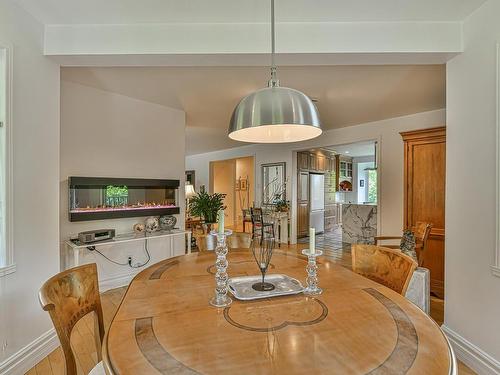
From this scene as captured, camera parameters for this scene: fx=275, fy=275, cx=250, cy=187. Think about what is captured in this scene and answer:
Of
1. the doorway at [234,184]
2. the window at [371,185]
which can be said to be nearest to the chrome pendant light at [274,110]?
the doorway at [234,184]

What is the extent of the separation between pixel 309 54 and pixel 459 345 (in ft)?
8.23

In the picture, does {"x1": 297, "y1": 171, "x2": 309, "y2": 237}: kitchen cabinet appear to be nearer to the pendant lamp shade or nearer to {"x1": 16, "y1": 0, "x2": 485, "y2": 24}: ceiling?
{"x1": 16, "y1": 0, "x2": 485, "y2": 24}: ceiling

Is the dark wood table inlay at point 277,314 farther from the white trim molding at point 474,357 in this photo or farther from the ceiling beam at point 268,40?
the ceiling beam at point 268,40

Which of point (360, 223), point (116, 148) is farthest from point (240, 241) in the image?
point (360, 223)

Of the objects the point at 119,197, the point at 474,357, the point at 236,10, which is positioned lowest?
the point at 474,357

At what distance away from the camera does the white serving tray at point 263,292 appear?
135cm

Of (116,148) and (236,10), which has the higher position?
(236,10)

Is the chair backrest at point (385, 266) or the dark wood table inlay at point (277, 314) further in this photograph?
the chair backrest at point (385, 266)

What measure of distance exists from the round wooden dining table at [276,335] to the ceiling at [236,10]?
1.84 m

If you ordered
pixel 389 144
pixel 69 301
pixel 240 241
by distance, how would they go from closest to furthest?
pixel 69 301, pixel 240 241, pixel 389 144

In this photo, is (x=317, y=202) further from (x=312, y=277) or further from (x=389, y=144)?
(x=312, y=277)

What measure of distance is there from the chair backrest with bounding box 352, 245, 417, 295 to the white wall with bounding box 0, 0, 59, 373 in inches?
93.5

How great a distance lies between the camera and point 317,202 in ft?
23.7

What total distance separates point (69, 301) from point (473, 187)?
8.77 feet
